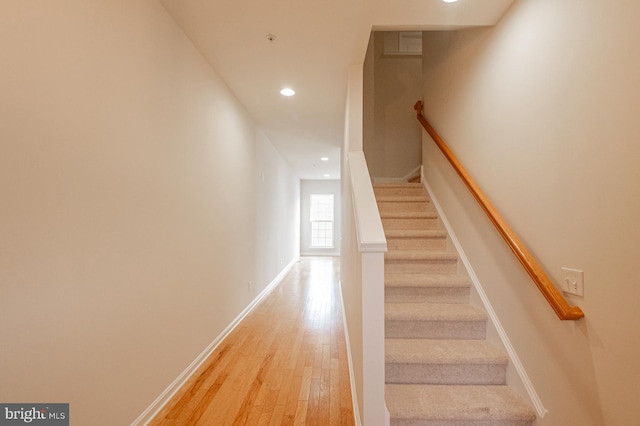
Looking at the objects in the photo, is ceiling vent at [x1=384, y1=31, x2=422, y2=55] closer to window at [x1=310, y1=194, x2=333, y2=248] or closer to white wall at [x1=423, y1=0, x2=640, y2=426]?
white wall at [x1=423, y1=0, x2=640, y2=426]

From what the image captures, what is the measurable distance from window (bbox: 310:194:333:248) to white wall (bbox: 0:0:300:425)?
7363mm

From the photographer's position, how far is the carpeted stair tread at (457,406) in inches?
60.5

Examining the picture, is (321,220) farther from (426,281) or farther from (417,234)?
(426,281)

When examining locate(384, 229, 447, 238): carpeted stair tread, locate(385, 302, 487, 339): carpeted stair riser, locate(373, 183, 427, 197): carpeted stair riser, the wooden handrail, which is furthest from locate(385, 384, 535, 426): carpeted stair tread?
locate(373, 183, 427, 197): carpeted stair riser

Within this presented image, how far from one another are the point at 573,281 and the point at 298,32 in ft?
7.57

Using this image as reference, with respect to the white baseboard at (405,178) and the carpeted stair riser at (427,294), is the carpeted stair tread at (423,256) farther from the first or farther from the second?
the white baseboard at (405,178)

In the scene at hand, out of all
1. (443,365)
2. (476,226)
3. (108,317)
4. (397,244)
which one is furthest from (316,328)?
(108,317)

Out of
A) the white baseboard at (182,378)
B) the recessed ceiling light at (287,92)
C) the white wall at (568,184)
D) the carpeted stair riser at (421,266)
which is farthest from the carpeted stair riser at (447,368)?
the recessed ceiling light at (287,92)

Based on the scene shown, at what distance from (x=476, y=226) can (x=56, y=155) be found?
247cm

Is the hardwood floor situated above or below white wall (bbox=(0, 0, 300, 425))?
below

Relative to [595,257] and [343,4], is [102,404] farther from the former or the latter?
[343,4]

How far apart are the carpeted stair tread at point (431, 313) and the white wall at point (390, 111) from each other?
273cm

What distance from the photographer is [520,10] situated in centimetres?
182

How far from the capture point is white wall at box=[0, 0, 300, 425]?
1067 mm
